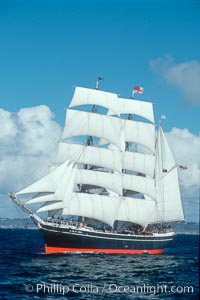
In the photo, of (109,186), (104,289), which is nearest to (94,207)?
(109,186)

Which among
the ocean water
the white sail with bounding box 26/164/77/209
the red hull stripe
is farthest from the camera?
the red hull stripe

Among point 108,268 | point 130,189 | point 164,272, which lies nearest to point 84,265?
point 108,268

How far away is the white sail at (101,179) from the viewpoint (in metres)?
65.2

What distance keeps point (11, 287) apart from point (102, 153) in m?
36.5

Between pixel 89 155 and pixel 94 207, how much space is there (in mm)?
6807

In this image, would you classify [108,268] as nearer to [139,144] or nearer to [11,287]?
[11,287]

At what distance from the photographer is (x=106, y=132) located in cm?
6762

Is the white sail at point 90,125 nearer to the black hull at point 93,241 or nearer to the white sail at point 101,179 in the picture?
the white sail at point 101,179

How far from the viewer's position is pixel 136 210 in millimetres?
69938

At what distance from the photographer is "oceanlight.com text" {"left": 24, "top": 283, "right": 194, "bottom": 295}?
3137cm

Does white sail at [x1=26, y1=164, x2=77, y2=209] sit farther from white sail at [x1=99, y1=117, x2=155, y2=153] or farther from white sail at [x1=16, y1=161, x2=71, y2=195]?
white sail at [x1=99, y1=117, x2=155, y2=153]

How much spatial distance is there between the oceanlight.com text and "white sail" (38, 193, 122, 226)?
27.2 m

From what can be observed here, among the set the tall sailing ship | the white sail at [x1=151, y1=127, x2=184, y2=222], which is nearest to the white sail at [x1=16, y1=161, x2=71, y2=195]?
the tall sailing ship

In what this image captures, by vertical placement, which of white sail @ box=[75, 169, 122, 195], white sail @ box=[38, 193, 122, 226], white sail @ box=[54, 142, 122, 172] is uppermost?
white sail @ box=[54, 142, 122, 172]
